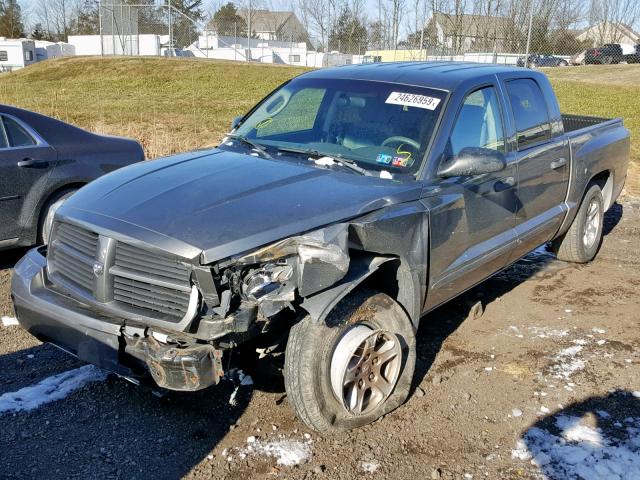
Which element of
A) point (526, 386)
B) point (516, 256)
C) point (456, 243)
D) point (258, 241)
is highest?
point (258, 241)

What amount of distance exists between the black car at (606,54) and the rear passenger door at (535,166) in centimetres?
3128

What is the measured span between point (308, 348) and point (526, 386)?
165cm

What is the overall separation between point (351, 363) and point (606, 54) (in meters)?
35.1

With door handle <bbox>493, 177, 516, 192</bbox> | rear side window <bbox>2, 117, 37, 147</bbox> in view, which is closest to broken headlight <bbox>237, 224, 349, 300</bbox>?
door handle <bbox>493, 177, 516, 192</bbox>

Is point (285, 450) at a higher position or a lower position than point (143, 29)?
lower

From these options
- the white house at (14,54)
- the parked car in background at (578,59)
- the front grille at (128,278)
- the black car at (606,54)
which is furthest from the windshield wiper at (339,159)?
the white house at (14,54)

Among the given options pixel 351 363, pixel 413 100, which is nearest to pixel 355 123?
pixel 413 100

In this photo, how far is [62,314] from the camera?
3.26 metres

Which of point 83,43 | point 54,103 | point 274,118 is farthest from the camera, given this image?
point 83,43

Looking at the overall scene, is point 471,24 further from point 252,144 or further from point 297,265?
point 297,265

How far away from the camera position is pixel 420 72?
4480 mm

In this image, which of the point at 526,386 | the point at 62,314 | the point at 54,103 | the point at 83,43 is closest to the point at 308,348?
the point at 62,314

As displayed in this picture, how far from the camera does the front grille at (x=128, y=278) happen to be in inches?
118

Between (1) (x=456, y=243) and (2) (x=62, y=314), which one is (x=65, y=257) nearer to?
(2) (x=62, y=314)
